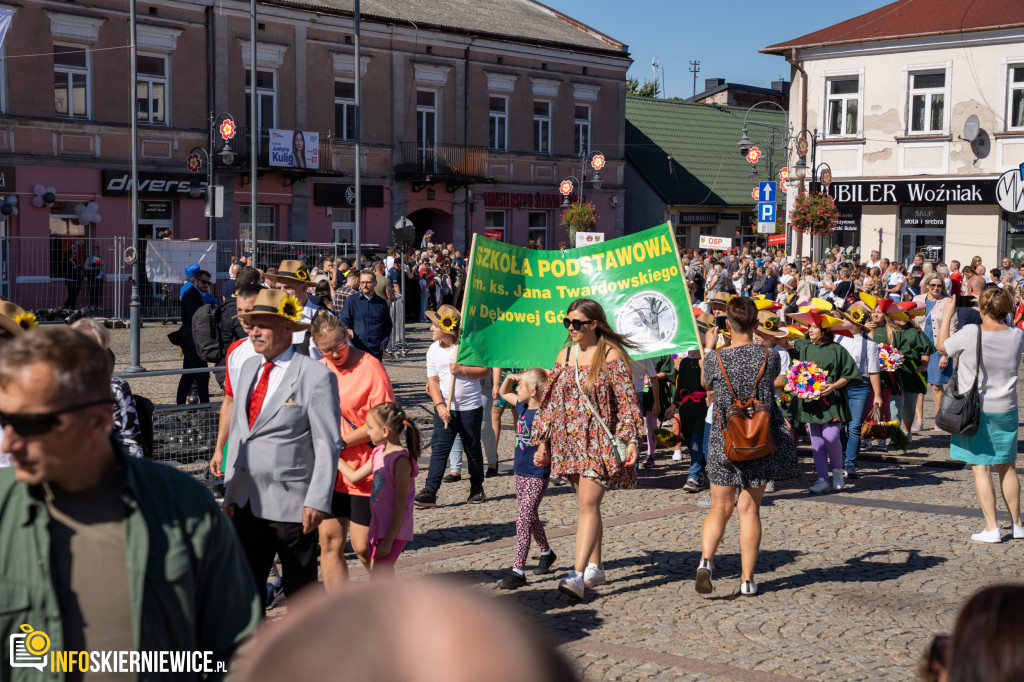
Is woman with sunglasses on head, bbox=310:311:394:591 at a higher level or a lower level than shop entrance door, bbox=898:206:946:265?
lower

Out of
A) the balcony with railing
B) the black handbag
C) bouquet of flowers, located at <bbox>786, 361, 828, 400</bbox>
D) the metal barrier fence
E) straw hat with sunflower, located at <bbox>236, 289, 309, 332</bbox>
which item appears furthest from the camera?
the balcony with railing

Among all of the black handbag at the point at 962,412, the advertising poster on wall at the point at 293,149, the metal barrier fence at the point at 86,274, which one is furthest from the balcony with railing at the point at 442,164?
the black handbag at the point at 962,412

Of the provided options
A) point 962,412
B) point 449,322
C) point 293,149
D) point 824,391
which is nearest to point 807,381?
point 824,391

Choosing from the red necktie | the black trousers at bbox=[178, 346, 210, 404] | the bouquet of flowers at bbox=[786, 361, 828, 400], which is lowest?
the black trousers at bbox=[178, 346, 210, 404]

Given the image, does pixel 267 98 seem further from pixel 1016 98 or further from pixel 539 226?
pixel 1016 98

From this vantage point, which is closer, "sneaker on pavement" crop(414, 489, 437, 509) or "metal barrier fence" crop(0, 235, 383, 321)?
"sneaker on pavement" crop(414, 489, 437, 509)

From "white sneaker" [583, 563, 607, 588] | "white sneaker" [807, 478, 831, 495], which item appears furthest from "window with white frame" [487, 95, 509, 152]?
"white sneaker" [583, 563, 607, 588]

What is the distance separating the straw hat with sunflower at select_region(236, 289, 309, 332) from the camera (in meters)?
5.48

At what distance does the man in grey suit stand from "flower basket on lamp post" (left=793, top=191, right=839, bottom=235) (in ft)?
90.3

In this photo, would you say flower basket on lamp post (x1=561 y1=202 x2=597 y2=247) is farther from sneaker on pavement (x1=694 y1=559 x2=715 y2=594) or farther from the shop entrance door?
sneaker on pavement (x1=694 y1=559 x2=715 y2=594)

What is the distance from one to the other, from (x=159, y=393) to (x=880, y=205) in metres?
27.7

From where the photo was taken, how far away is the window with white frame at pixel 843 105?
35.3 m

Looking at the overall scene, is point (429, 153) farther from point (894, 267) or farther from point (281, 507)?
point (281, 507)

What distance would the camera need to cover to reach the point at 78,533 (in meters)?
2.71
